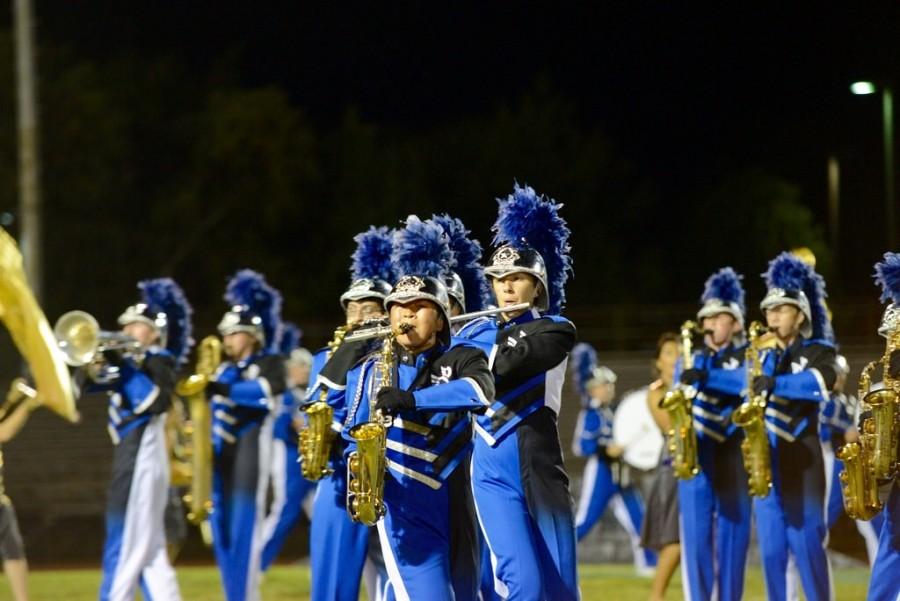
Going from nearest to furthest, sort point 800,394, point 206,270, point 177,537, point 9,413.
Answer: point 800,394 → point 9,413 → point 177,537 → point 206,270

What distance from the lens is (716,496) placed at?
356 inches

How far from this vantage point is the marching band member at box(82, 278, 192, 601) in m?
8.67

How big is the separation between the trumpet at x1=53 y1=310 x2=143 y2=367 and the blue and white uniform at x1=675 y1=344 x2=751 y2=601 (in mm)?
3147

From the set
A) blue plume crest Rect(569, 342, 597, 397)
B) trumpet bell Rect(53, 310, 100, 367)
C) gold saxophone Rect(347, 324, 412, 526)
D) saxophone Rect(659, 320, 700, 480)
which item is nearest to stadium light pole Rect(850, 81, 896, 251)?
blue plume crest Rect(569, 342, 597, 397)

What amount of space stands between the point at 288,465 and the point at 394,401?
6.89 m

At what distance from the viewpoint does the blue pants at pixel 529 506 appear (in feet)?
21.2

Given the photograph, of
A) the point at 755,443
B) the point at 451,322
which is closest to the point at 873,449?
the point at 755,443

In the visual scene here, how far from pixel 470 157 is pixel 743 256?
34.9 ft

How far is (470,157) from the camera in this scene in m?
37.7

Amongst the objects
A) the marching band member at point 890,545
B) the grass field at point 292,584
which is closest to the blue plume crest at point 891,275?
the marching band member at point 890,545

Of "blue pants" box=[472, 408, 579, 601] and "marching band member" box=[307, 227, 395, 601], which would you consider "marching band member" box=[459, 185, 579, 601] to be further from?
"marching band member" box=[307, 227, 395, 601]

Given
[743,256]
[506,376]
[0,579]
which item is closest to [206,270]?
[743,256]

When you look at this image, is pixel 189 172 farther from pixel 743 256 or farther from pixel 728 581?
pixel 728 581

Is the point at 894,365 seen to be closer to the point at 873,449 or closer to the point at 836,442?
the point at 873,449
